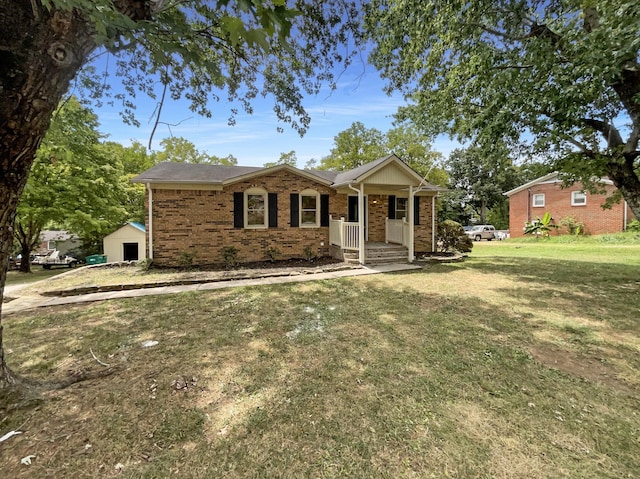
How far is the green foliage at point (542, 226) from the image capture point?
23.9m

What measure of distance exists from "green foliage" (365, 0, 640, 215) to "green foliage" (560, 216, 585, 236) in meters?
19.0

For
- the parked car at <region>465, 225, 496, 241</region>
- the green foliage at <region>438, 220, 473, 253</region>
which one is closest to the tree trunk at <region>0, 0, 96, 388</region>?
the green foliage at <region>438, 220, 473, 253</region>

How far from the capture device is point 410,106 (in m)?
9.95

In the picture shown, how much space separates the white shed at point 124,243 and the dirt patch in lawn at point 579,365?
823 inches

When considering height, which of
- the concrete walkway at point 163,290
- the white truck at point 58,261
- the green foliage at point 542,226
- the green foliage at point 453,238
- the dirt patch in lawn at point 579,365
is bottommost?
the white truck at point 58,261

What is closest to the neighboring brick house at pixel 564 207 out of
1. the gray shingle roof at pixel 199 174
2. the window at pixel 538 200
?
the window at pixel 538 200

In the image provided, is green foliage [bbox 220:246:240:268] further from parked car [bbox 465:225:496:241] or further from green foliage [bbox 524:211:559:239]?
parked car [bbox 465:225:496:241]

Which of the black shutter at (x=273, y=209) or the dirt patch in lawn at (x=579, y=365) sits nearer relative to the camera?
the dirt patch in lawn at (x=579, y=365)

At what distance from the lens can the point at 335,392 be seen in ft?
9.29

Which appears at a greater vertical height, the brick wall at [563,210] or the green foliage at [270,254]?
the brick wall at [563,210]

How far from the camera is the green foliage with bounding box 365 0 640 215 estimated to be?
18.4 ft

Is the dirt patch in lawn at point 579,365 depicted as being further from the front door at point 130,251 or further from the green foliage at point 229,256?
the front door at point 130,251

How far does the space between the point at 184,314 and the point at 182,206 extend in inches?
242

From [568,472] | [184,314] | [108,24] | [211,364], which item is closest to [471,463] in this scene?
[568,472]
